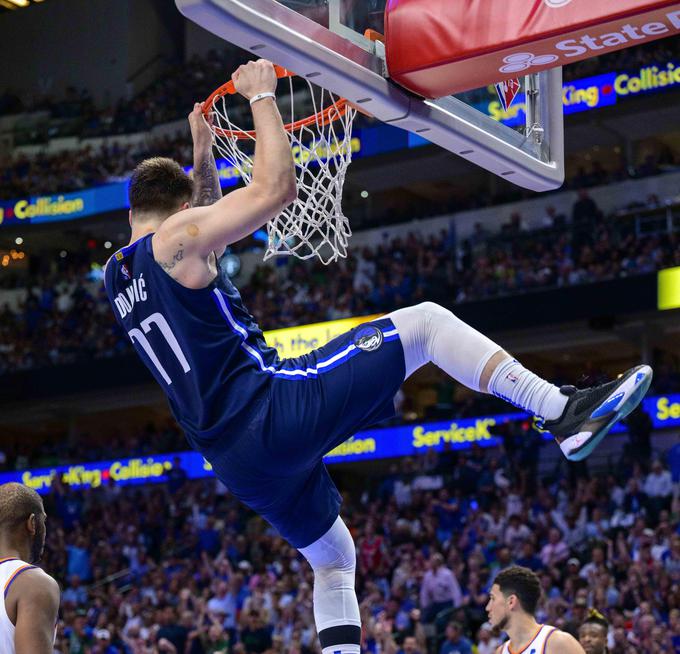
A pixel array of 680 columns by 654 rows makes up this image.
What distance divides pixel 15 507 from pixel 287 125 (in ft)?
9.58

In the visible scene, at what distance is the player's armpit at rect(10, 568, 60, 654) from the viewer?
3768 mm

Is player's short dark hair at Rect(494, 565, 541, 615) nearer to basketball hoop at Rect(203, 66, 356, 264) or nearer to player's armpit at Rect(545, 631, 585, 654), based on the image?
player's armpit at Rect(545, 631, 585, 654)

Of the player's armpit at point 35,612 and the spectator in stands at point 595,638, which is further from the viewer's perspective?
the spectator in stands at point 595,638

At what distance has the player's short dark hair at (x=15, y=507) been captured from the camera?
4.10m

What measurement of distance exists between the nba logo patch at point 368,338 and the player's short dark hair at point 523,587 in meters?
2.96

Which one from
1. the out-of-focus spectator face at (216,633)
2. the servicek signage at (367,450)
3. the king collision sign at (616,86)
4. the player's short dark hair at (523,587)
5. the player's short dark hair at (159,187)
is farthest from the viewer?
the king collision sign at (616,86)

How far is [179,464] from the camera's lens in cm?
2283

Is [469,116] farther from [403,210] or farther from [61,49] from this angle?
[61,49]

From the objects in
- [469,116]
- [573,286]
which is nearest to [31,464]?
[573,286]

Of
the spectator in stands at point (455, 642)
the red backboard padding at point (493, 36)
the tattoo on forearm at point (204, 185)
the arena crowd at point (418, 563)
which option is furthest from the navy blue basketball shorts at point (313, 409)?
the spectator in stands at point (455, 642)

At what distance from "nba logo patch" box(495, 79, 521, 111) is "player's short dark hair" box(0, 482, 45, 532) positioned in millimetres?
3107

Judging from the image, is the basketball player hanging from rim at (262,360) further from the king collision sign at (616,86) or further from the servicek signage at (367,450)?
the king collision sign at (616,86)

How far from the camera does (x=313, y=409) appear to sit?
408 cm

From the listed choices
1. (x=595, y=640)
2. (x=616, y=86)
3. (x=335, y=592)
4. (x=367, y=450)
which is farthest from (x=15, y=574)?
(x=616, y=86)
